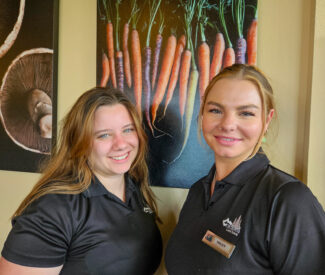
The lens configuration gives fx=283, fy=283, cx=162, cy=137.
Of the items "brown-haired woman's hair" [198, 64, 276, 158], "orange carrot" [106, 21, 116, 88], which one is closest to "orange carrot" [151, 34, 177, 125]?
"orange carrot" [106, 21, 116, 88]

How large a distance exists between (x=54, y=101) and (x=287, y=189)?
4.68 ft

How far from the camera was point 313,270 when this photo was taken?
83 centimetres

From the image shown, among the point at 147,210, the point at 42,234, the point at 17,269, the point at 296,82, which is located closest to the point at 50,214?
the point at 42,234

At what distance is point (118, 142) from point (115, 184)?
0.79 feet

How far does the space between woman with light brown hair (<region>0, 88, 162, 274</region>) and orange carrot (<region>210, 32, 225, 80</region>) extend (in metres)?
0.46

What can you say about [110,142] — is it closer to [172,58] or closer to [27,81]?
[172,58]

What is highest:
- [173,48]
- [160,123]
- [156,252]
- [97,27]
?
[97,27]

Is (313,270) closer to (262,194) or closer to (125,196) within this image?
(262,194)

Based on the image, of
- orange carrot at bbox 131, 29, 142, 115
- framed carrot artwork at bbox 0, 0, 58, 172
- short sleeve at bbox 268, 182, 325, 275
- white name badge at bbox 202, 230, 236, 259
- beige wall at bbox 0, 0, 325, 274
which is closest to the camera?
short sleeve at bbox 268, 182, 325, 275

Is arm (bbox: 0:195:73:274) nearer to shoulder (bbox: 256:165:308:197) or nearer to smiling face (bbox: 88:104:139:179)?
smiling face (bbox: 88:104:139:179)

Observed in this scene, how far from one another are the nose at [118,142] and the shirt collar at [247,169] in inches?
18.6

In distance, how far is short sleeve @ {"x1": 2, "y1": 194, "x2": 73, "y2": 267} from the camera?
3.46 ft

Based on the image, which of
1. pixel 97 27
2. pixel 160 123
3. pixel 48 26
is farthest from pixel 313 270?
pixel 48 26

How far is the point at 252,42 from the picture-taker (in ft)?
4.36
